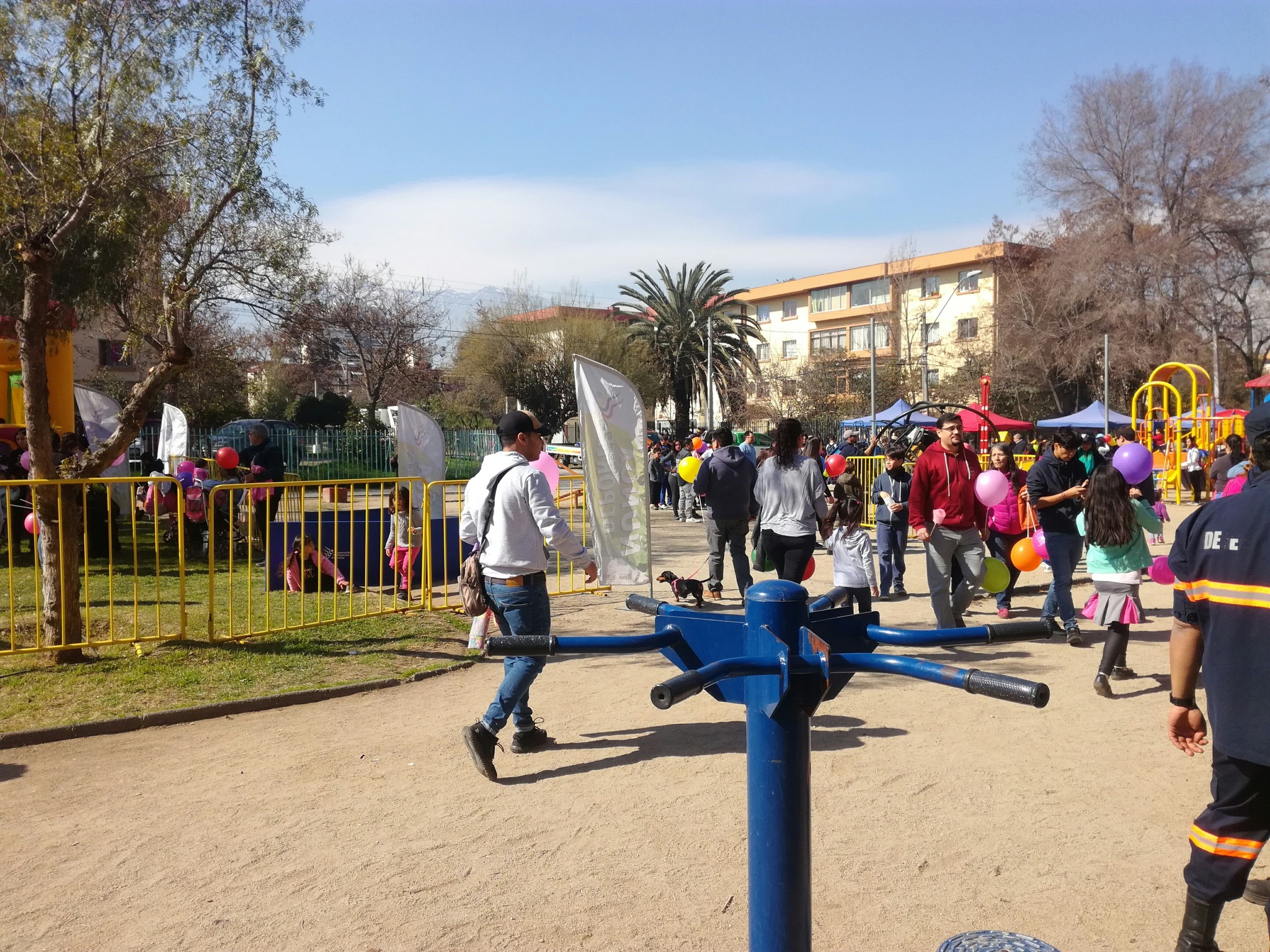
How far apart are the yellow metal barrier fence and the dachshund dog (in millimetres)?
4484

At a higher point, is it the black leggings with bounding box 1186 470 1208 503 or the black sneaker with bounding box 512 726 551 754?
the black leggings with bounding box 1186 470 1208 503

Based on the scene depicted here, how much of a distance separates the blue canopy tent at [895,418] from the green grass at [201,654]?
17984mm

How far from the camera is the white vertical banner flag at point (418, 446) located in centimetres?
1341

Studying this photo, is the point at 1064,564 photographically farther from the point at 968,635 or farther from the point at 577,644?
the point at 577,644

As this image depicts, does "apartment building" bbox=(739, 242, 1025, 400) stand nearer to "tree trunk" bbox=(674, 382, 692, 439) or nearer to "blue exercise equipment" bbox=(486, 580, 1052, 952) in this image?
"tree trunk" bbox=(674, 382, 692, 439)

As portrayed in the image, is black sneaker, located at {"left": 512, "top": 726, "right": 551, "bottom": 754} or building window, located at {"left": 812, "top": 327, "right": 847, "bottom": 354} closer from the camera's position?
black sneaker, located at {"left": 512, "top": 726, "right": 551, "bottom": 754}

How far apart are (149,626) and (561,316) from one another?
136 ft

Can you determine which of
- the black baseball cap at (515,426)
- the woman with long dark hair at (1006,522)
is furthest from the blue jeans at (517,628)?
the woman with long dark hair at (1006,522)

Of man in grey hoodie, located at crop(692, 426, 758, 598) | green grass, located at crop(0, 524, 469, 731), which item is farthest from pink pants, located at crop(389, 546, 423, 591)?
man in grey hoodie, located at crop(692, 426, 758, 598)

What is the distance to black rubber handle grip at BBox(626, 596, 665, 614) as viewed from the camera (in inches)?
89.7

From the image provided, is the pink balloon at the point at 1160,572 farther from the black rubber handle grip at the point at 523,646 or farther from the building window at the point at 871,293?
the building window at the point at 871,293

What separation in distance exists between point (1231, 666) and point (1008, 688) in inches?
69.2

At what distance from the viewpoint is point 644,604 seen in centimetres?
237

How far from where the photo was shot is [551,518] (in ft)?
17.1
